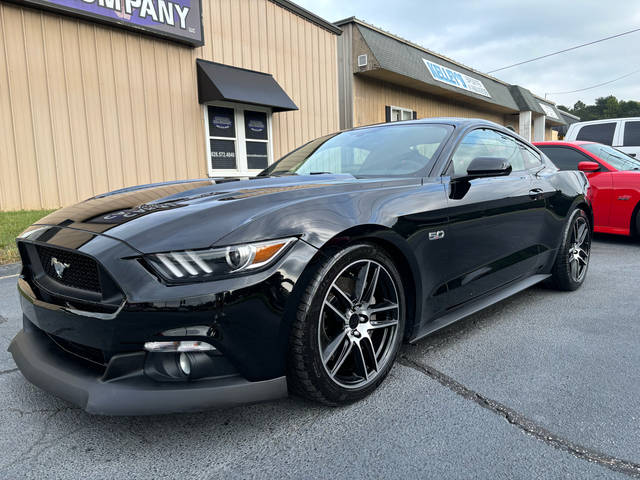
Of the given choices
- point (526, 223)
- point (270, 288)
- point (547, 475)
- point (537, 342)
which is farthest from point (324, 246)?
point (526, 223)

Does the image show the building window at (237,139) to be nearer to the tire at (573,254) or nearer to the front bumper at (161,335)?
the tire at (573,254)

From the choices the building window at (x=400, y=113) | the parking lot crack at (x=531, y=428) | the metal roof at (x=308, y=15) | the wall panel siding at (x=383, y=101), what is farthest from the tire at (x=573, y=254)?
the building window at (x=400, y=113)

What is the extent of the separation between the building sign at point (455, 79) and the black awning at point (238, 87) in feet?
23.4

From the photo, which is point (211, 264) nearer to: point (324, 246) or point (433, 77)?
point (324, 246)

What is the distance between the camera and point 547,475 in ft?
5.15

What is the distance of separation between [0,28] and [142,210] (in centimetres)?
700

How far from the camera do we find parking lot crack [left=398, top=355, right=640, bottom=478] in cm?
162

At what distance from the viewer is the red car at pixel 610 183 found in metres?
6.01

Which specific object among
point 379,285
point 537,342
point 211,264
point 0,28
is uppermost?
point 0,28

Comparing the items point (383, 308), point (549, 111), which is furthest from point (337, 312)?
point (549, 111)

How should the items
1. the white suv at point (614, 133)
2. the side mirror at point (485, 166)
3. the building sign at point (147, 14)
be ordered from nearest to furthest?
the side mirror at point (485, 166) → the building sign at point (147, 14) → the white suv at point (614, 133)

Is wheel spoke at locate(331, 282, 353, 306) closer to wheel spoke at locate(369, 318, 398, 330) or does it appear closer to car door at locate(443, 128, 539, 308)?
wheel spoke at locate(369, 318, 398, 330)

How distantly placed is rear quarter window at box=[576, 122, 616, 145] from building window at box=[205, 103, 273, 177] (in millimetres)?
6727

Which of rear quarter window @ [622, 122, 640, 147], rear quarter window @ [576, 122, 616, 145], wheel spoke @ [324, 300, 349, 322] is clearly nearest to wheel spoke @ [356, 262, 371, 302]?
wheel spoke @ [324, 300, 349, 322]
